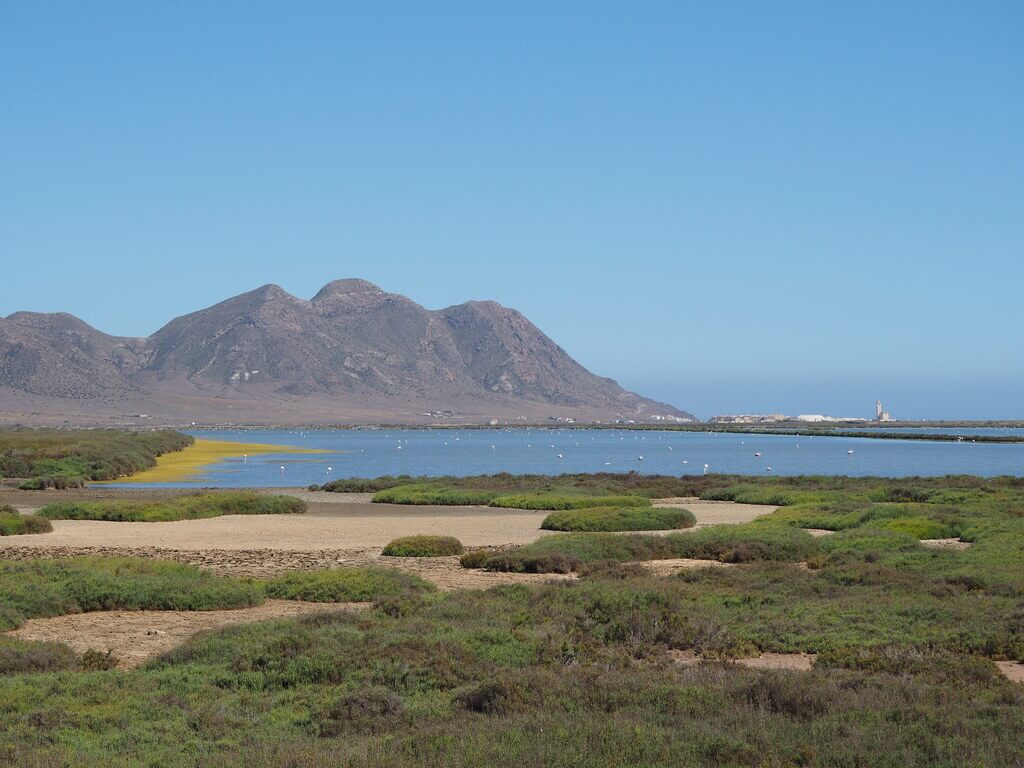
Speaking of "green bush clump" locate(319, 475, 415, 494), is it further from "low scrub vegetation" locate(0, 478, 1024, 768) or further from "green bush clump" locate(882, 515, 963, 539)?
"low scrub vegetation" locate(0, 478, 1024, 768)

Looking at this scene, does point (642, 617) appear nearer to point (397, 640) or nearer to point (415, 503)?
point (397, 640)

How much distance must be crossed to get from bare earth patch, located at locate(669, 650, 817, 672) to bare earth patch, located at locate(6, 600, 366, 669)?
4866mm

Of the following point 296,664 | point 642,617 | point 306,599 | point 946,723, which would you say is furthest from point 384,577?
point 946,723

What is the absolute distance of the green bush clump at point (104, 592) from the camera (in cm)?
1530

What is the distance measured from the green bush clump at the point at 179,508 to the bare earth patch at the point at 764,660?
22.5 meters

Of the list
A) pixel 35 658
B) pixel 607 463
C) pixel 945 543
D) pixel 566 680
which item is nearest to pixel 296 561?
pixel 35 658

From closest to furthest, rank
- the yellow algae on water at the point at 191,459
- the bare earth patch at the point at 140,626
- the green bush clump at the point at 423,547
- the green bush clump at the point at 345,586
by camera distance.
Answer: the bare earth patch at the point at 140,626, the green bush clump at the point at 345,586, the green bush clump at the point at 423,547, the yellow algae on water at the point at 191,459

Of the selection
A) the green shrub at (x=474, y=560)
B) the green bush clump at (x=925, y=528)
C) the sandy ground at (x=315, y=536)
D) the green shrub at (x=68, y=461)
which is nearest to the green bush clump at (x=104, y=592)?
the sandy ground at (x=315, y=536)

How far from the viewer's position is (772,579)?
684 inches

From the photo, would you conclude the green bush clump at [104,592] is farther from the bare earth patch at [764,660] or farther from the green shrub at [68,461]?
the green shrub at [68,461]

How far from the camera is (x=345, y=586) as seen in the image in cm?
1677

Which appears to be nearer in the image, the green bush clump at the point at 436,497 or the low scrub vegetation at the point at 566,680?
the low scrub vegetation at the point at 566,680

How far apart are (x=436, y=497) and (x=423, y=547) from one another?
16279 millimetres

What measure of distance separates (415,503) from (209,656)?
27.7 meters
